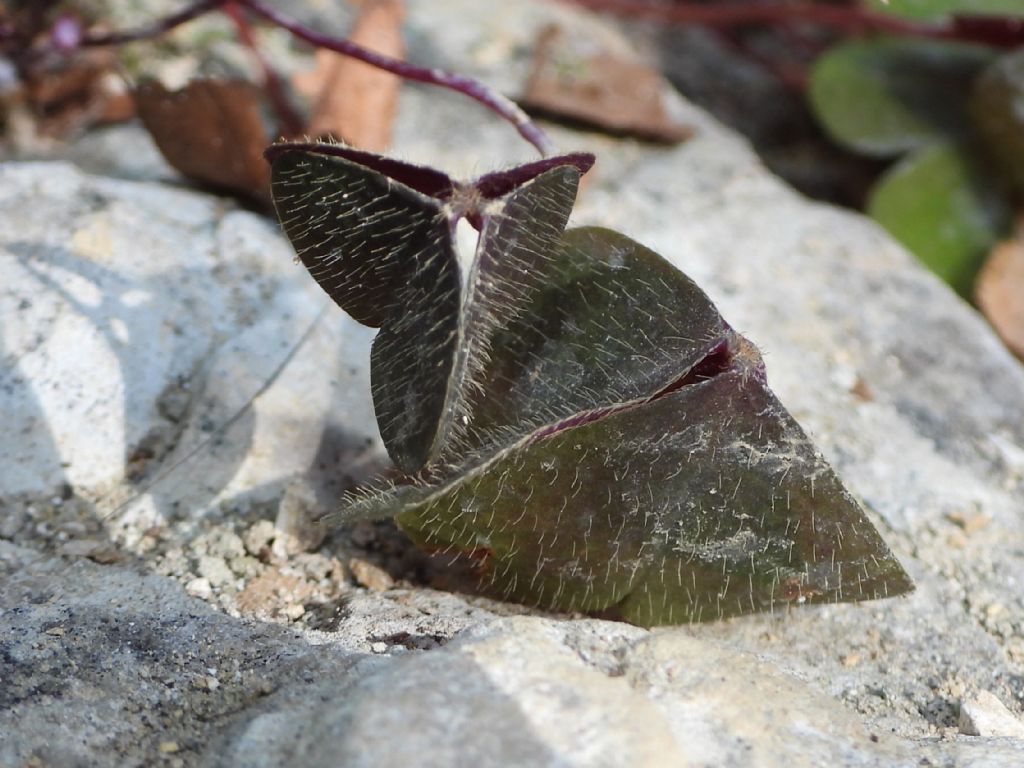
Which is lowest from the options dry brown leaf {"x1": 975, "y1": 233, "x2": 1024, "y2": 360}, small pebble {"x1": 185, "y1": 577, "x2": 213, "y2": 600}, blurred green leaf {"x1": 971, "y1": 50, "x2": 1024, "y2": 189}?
small pebble {"x1": 185, "y1": 577, "x2": 213, "y2": 600}

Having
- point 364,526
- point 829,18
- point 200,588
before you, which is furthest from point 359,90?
point 829,18

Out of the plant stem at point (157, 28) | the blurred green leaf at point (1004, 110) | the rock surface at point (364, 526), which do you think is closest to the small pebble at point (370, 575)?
the rock surface at point (364, 526)

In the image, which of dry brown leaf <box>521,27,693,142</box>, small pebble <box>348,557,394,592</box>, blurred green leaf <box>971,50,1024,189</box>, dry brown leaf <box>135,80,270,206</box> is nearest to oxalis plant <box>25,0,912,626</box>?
small pebble <box>348,557,394,592</box>

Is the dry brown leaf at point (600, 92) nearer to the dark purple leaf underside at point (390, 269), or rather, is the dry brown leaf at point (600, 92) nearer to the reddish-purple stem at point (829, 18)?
the reddish-purple stem at point (829, 18)

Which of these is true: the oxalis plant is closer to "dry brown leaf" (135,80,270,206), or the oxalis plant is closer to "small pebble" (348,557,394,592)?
"small pebble" (348,557,394,592)

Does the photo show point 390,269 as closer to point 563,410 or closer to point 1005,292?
point 563,410

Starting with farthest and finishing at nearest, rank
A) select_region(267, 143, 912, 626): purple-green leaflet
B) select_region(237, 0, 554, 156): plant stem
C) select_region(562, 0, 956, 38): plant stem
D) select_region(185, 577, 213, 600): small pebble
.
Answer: select_region(562, 0, 956, 38): plant stem → select_region(237, 0, 554, 156): plant stem → select_region(185, 577, 213, 600): small pebble → select_region(267, 143, 912, 626): purple-green leaflet

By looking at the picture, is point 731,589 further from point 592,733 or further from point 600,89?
point 600,89
